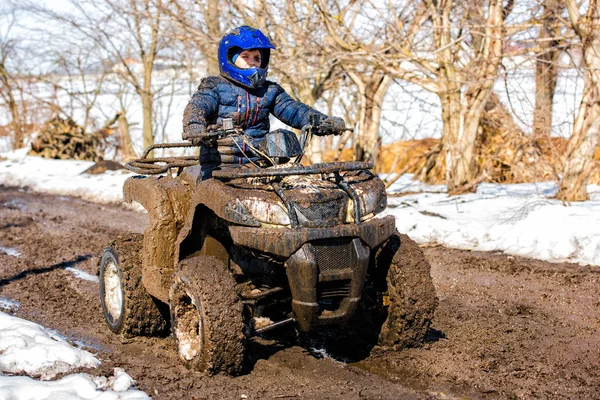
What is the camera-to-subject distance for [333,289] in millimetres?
4824

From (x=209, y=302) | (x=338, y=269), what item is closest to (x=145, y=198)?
(x=209, y=302)

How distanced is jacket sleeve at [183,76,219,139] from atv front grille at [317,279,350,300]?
1.30 m

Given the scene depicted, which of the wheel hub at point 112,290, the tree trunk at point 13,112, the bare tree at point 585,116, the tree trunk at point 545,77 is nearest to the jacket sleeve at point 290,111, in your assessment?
the wheel hub at point 112,290

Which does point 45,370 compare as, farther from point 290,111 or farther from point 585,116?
point 585,116

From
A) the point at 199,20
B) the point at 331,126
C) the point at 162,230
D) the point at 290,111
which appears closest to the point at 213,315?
the point at 162,230

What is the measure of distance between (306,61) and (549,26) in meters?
4.25

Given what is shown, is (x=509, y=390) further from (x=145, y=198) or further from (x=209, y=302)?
(x=145, y=198)

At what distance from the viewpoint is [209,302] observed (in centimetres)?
483

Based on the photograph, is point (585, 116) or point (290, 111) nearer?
point (290, 111)

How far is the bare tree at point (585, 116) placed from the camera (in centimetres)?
1059

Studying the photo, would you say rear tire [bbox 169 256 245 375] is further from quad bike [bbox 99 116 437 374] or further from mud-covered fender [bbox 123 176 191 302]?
mud-covered fender [bbox 123 176 191 302]

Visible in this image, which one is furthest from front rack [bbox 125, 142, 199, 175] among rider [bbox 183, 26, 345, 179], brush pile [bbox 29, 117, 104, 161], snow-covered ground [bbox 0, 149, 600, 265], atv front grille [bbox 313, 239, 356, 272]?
brush pile [bbox 29, 117, 104, 161]

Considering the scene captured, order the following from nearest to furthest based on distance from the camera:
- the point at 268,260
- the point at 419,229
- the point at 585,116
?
the point at 268,260, the point at 419,229, the point at 585,116

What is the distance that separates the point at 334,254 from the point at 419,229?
18.9 feet
